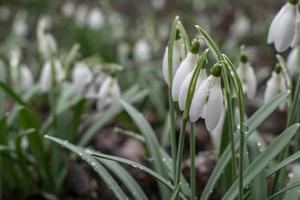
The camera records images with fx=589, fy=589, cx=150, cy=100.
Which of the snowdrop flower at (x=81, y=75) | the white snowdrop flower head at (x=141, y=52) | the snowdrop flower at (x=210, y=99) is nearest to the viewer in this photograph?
the snowdrop flower at (x=210, y=99)

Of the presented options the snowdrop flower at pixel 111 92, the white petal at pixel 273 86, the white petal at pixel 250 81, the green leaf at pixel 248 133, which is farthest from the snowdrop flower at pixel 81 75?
the green leaf at pixel 248 133

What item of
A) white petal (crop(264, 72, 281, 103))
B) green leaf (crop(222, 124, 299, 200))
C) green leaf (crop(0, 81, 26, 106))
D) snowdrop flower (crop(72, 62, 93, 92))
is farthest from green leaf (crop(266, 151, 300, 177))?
snowdrop flower (crop(72, 62, 93, 92))

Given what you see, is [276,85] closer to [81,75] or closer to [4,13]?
[81,75]

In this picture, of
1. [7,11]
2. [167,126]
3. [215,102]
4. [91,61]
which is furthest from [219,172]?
[7,11]

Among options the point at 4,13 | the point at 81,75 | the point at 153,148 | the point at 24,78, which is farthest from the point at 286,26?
the point at 4,13

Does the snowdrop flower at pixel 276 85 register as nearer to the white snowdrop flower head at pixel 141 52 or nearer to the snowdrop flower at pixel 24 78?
A: the snowdrop flower at pixel 24 78

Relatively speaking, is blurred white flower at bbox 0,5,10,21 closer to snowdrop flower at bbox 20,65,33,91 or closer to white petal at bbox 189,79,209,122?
snowdrop flower at bbox 20,65,33,91

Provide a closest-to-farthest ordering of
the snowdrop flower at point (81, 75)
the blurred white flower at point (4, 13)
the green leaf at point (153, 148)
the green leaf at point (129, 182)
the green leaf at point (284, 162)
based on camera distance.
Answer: the green leaf at point (284, 162), the green leaf at point (129, 182), the green leaf at point (153, 148), the snowdrop flower at point (81, 75), the blurred white flower at point (4, 13)
